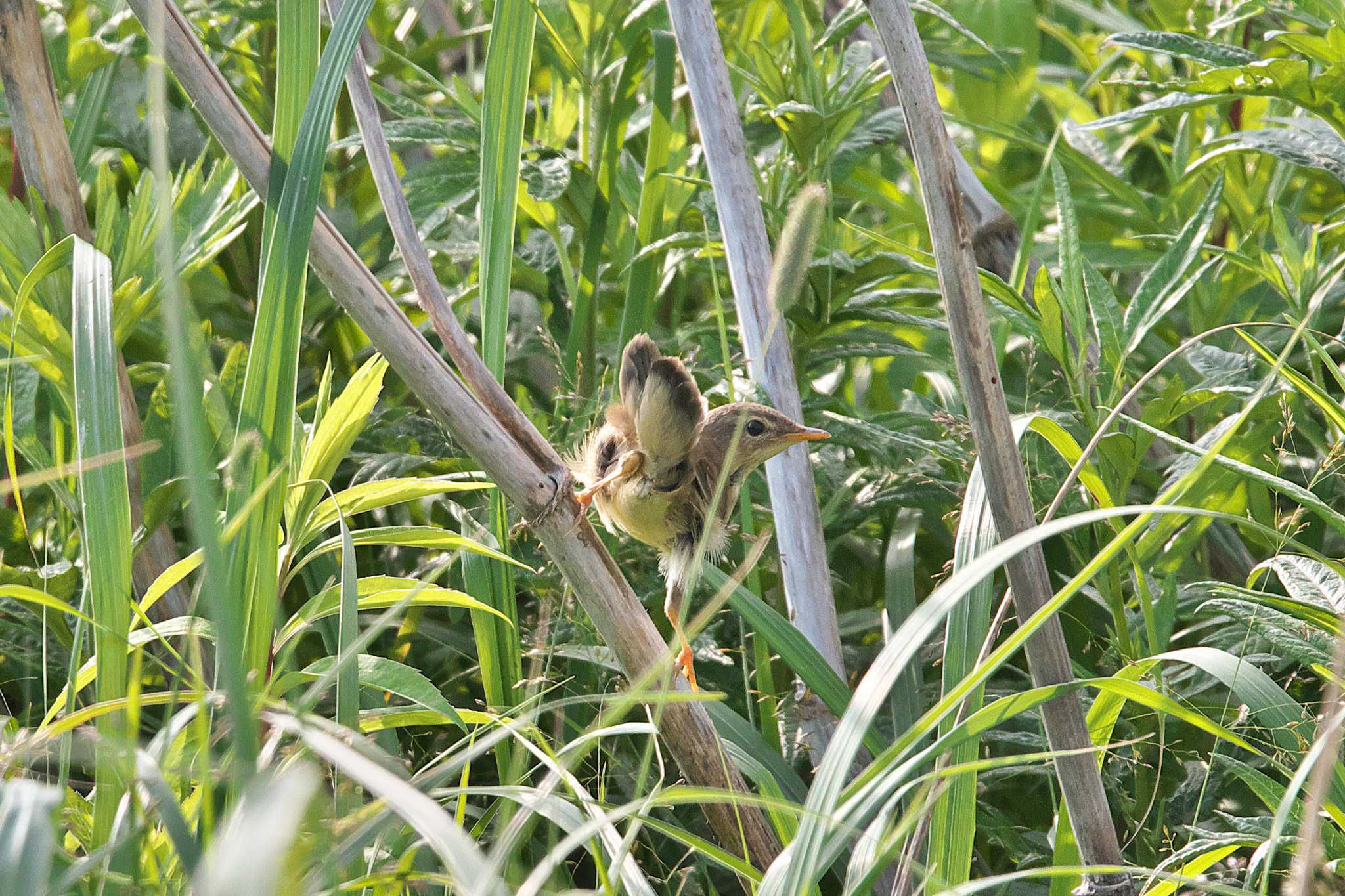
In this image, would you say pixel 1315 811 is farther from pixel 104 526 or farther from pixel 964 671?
pixel 104 526

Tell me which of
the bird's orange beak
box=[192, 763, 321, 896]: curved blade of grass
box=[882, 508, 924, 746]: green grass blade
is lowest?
box=[882, 508, 924, 746]: green grass blade

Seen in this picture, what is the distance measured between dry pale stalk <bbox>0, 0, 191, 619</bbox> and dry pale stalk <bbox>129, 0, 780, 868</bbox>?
2.46 feet

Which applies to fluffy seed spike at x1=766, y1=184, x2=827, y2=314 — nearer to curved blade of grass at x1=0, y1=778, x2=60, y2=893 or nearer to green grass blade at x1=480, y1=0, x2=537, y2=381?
green grass blade at x1=480, y1=0, x2=537, y2=381

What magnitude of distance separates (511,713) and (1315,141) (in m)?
1.60

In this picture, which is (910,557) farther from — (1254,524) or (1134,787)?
(1254,524)

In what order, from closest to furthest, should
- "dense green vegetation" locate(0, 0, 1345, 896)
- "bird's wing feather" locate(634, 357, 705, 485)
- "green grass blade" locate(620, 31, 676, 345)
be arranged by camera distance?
"dense green vegetation" locate(0, 0, 1345, 896) < "bird's wing feather" locate(634, 357, 705, 485) < "green grass blade" locate(620, 31, 676, 345)

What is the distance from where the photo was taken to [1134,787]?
1712 mm

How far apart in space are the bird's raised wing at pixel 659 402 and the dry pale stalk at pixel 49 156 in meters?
0.75

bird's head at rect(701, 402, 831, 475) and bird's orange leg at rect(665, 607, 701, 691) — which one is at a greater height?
bird's head at rect(701, 402, 831, 475)

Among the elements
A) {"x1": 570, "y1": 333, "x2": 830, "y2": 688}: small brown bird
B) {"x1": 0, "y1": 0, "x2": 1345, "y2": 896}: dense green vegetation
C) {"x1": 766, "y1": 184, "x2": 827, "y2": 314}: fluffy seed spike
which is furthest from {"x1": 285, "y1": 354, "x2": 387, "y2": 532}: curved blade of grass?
{"x1": 766, "y1": 184, "x2": 827, "y2": 314}: fluffy seed spike

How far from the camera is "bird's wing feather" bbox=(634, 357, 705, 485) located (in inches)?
62.0

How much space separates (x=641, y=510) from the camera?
1.76 metres

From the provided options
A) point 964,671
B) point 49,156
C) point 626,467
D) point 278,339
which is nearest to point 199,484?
point 278,339

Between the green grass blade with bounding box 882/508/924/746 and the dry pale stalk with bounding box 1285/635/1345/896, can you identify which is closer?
the dry pale stalk with bounding box 1285/635/1345/896
